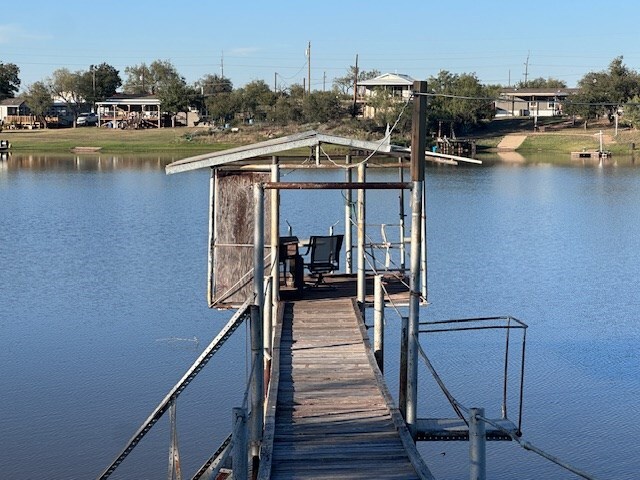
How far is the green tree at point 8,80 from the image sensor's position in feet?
444

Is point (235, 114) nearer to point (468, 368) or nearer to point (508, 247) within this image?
point (508, 247)

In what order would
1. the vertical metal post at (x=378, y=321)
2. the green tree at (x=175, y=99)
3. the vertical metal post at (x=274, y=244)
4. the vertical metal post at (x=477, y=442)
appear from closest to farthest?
Result: 1. the vertical metal post at (x=477, y=442)
2. the vertical metal post at (x=378, y=321)
3. the vertical metal post at (x=274, y=244)
4. the green tree at (x=175, y=99)

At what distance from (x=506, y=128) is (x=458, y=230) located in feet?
225

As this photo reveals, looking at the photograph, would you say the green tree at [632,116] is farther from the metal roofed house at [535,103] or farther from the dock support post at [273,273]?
the dock support post at [273,273]

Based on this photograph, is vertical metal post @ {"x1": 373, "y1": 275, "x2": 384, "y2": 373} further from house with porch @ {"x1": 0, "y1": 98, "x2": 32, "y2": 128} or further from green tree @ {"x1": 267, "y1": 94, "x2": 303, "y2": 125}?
house with porch @ {"x1": 0, "y1": 98, "x2": 32, "y2": 128}

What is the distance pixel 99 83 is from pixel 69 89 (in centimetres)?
387

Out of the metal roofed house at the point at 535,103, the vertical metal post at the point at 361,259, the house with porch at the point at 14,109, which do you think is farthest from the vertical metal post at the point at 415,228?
the house with porch at the point at 14,109

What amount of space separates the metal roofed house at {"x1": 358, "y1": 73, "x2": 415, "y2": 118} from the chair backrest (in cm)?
8039

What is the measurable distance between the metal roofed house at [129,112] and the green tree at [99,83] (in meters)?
1.90

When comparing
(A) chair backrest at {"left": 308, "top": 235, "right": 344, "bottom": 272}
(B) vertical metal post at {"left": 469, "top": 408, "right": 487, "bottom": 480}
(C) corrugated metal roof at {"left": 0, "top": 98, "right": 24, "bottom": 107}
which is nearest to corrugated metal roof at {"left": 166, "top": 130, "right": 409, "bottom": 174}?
(A) chair backrest at {"left": 308, "top": 235, "right": 344, "bottom": 272}

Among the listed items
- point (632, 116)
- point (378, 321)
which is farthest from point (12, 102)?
point (378, 321)

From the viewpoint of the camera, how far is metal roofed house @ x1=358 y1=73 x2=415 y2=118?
100625 mm

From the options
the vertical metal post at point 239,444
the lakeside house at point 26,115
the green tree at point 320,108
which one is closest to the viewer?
the vertical metal post at point 239,444

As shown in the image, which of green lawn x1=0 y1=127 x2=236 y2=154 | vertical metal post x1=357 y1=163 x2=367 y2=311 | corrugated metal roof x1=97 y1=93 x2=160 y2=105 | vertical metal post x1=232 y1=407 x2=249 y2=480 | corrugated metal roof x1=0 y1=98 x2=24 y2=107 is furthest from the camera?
corrugated metal roof x1=0 y1=98 x2=24 y2=107
